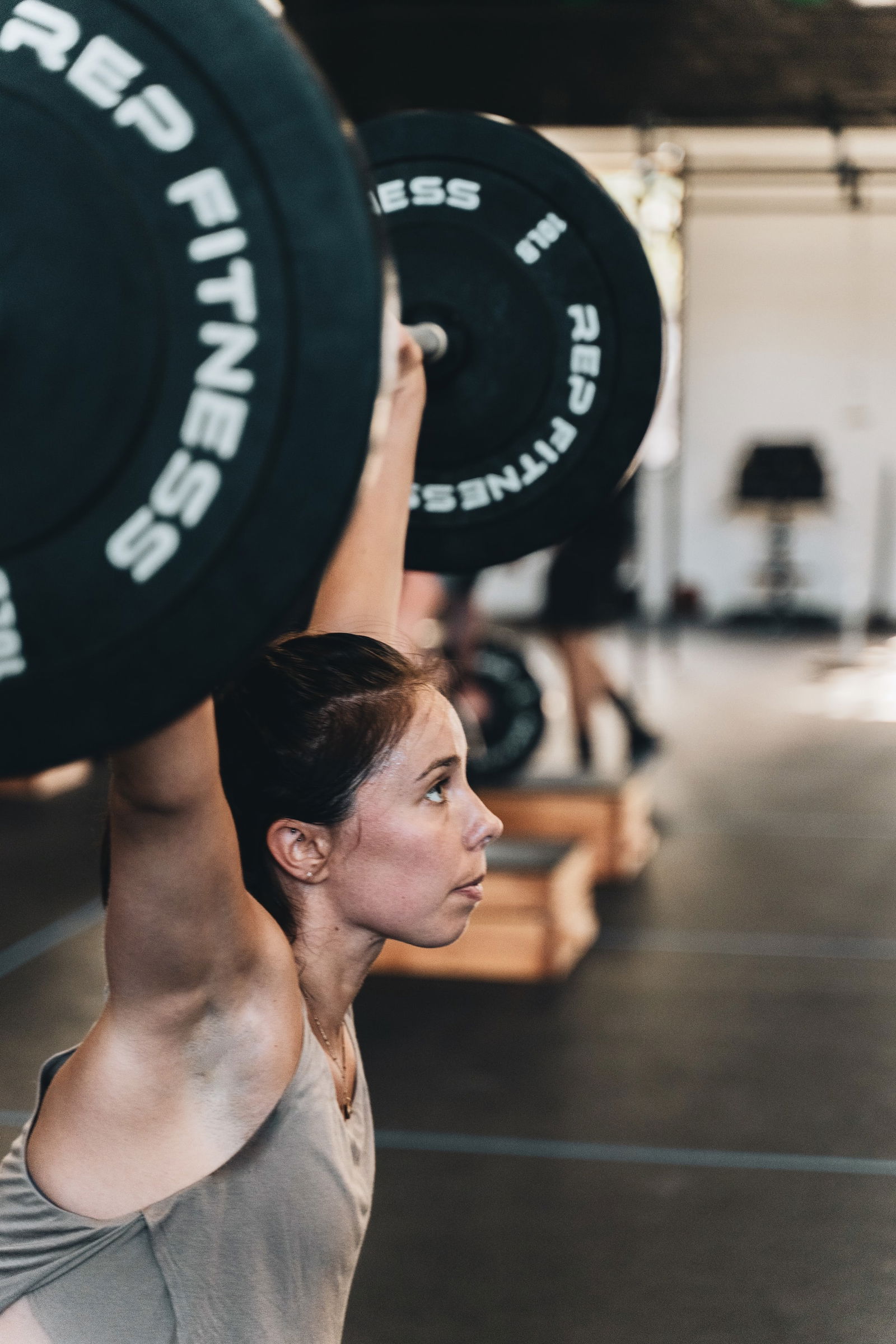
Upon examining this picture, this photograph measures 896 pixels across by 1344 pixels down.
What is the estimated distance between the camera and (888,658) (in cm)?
938

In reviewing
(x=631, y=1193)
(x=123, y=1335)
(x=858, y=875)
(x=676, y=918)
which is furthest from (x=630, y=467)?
(x=858, y=875)

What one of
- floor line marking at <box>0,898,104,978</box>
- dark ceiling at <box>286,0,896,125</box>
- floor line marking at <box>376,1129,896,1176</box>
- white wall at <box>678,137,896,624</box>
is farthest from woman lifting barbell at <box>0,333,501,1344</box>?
white wall at <box>678,137,896,624</box>

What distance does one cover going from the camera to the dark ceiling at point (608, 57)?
5.94m

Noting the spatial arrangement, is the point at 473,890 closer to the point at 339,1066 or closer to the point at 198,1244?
the point at 339,1066

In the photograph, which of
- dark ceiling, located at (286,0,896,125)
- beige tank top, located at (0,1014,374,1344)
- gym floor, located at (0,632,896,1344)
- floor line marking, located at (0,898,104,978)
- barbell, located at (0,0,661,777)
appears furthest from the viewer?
dark ceiling, located at (286,0,896,125)

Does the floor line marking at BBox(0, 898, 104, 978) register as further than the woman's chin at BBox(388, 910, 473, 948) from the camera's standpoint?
Yes

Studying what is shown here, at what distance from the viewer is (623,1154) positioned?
104 inches

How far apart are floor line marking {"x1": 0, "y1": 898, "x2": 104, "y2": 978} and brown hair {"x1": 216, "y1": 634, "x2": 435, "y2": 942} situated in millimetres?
2663

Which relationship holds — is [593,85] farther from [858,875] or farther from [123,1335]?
[123,1335]

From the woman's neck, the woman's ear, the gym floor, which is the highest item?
the woman's ear

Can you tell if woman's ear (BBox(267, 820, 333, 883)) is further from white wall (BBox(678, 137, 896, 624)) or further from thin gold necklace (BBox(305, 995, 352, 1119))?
white wall (BBox(678, 137, 896, 624))

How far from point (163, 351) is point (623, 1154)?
2.20 meters

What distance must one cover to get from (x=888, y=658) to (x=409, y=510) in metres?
8.35

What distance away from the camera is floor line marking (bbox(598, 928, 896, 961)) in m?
3.76
